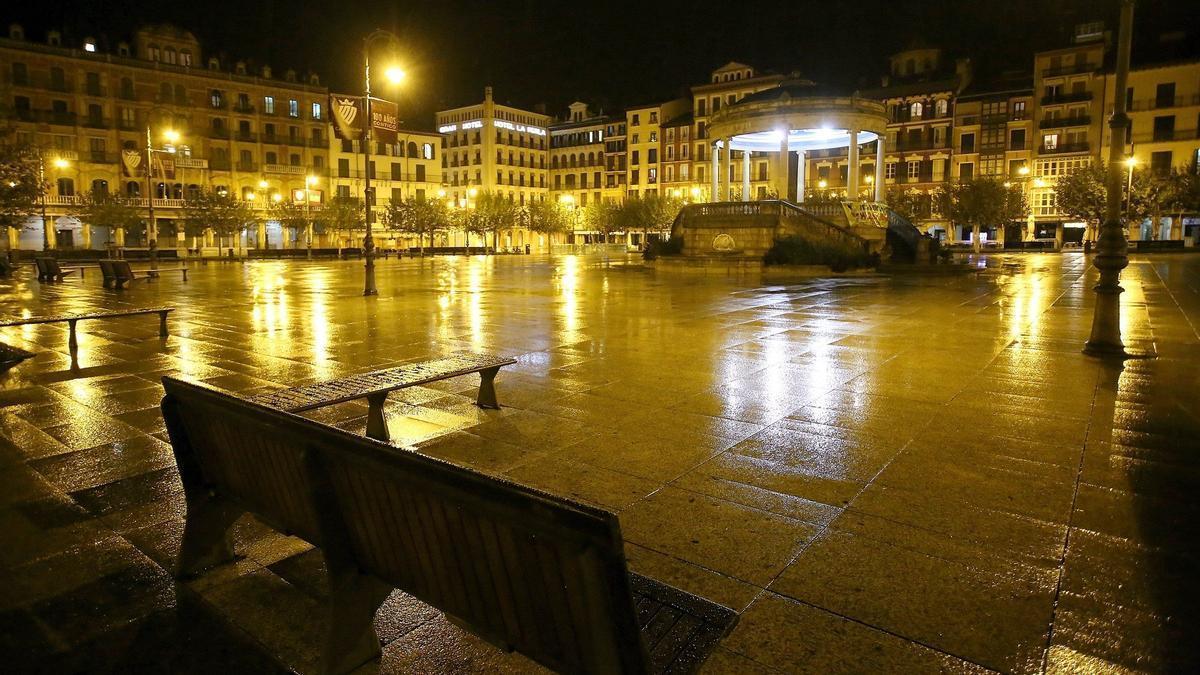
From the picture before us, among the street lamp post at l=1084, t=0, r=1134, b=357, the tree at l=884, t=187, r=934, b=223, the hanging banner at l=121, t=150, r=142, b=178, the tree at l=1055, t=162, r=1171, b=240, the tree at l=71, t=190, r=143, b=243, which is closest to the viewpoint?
the street lamp post at l=1084, t=0, r=1134, b=357

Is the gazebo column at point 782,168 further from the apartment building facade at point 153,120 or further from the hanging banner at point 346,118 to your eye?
the apartment building facade at point 153,120

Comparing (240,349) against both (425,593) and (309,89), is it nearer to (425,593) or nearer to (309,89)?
(425,593)

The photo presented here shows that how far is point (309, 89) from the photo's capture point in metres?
73.7

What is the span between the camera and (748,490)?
4754 millimetres

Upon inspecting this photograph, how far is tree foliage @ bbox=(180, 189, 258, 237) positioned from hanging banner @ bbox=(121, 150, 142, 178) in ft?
104

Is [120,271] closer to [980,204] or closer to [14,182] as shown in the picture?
[14,182]

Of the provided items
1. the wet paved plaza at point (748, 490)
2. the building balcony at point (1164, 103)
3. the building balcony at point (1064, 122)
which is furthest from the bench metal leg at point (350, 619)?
the building balcony at point (1164, 103)

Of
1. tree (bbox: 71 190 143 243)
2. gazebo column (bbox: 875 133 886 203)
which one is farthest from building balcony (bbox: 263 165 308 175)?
gazebo column (bbox: 875 133 886 203)

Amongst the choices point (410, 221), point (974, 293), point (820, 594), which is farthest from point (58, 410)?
point (410, 221)

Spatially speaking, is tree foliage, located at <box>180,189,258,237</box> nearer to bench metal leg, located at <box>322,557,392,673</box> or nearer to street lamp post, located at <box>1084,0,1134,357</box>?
street lamp post, located at <box>1084,0,1134,357</box>

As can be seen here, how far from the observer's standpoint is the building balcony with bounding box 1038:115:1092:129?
211ft

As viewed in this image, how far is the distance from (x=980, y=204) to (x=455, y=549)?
206 ft

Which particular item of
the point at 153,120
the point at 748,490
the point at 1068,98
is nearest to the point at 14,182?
the point at 748,490

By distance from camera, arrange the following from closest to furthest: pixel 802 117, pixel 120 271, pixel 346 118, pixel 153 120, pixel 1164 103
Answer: pixel 346 118 < pixel 120 271 < pixel 802 117 < pixel 1164 103 < pixel 153 120
